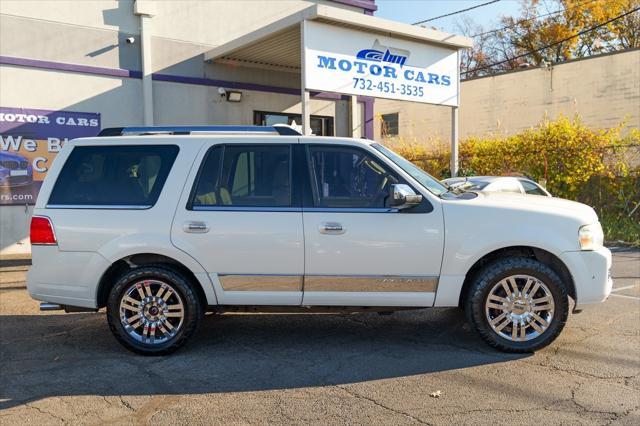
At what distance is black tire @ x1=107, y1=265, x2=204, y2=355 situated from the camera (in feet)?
16.5

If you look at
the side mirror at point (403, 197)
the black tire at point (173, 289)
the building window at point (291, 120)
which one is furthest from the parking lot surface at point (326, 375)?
the building window at point (291, 120)

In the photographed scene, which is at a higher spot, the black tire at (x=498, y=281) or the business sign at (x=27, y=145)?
the business sign at (x=27, y=145)

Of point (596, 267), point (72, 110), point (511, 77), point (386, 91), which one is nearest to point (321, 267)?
point (596, 267)

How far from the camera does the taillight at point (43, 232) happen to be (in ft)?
16.7

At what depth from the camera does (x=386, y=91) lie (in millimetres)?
11289

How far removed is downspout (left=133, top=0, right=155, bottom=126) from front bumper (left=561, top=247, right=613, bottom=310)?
9.04 metres

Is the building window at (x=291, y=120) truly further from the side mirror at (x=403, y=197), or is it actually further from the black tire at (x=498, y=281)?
the black tire at (x=498, y=281)

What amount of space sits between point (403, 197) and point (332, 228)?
665 mm

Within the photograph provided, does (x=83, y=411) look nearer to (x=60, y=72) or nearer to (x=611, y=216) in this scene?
(x=60, y=72)

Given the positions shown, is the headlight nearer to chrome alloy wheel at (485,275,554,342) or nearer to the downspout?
chrome alloy wheel at (485,275,554,342)

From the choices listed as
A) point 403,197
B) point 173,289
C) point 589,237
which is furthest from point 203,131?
point 589,237

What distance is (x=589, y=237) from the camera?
488cm

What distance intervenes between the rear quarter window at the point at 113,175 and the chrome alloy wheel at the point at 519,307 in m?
3.14

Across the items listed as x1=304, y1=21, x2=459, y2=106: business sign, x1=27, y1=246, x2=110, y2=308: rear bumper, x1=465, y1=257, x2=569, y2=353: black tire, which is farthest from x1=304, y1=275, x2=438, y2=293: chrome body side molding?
x1=304, y1=21, x2=459, y2=106: business sign
